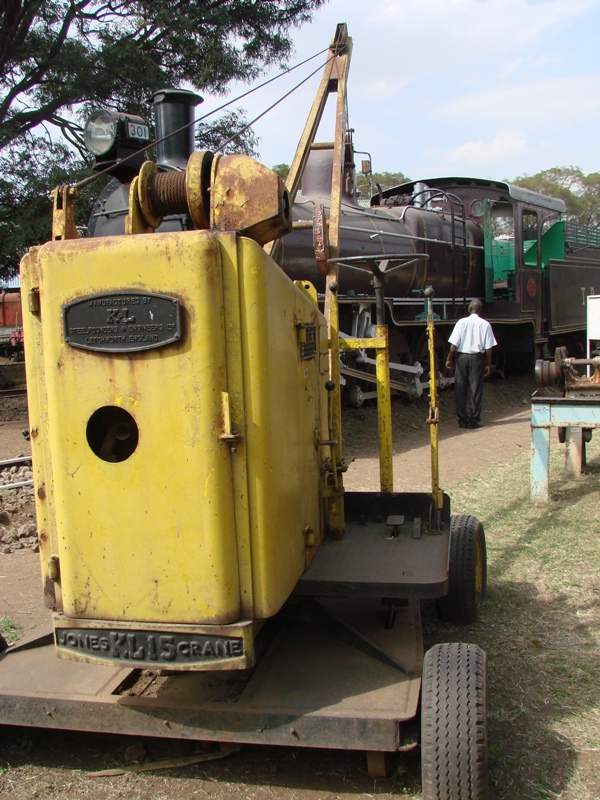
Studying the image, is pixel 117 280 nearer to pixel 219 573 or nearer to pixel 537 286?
pixel 219 573

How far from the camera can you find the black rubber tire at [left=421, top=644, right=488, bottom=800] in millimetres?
2223

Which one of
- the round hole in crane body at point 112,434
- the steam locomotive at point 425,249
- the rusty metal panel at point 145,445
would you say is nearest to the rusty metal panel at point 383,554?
the rusty metal panel at point 145,445

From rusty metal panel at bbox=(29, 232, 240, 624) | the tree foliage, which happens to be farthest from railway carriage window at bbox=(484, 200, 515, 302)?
the tree foliage

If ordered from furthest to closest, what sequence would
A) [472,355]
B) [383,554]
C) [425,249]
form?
1. [425,249]
2. [472,355]
3. [383,554]

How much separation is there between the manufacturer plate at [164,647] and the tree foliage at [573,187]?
49209 mm

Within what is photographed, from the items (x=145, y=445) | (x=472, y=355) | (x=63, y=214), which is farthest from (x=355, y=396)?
(x=145, y=445)

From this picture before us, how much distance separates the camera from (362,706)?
7.85 feet

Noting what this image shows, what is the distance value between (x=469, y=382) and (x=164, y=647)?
317 inches

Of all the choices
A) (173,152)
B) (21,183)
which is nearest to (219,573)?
(173,152)

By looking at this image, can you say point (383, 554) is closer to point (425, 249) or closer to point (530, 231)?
point (425, 249)

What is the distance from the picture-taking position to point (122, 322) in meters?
2.20

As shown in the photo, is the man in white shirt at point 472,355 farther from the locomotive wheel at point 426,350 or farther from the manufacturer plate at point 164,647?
the manufacturer plate at point 164,647

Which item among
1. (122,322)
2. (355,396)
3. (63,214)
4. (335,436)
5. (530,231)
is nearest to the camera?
(122,322)

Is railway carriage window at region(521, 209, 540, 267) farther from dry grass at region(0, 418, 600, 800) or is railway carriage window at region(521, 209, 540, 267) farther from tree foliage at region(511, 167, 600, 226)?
tree foliage at region(511, 167, 600, 226)
